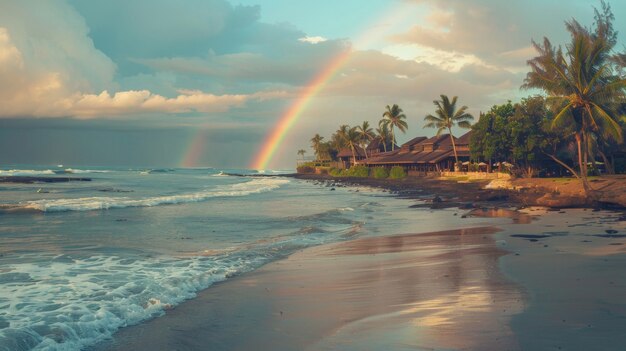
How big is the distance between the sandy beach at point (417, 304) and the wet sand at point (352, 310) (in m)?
0.02

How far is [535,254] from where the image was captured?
11.0 metres

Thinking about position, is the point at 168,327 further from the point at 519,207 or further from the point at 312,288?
the point at 519,207

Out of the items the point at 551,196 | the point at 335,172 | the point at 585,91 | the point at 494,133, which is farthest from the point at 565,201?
the point at 335,172

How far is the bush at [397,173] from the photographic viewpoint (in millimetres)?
71938

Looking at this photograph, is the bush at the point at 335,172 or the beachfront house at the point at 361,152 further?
the beachfront house at the point at 361,152

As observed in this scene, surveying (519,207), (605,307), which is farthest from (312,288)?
(519,207)

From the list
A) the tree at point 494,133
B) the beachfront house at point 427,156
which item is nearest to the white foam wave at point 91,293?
the tree at point 494,133

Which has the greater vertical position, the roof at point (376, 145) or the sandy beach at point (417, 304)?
the roof at point (376, 145)

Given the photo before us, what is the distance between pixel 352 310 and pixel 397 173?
219 ft

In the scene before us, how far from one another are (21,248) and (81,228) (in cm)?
621

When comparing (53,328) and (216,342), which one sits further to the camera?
(53,328)

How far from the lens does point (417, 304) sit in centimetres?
706

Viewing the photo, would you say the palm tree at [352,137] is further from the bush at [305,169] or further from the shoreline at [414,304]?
the shoreline at [414,304]

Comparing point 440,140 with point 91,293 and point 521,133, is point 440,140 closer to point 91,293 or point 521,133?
point 521,133
